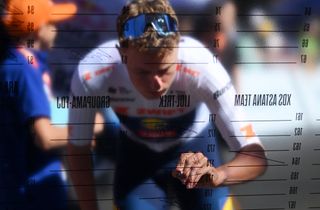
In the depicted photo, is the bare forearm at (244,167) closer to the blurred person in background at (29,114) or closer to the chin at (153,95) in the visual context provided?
the chin at (153,95)

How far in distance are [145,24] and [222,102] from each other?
0.33 meters

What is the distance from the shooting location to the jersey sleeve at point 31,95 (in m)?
1.60

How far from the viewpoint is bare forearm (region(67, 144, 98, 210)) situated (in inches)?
65.3

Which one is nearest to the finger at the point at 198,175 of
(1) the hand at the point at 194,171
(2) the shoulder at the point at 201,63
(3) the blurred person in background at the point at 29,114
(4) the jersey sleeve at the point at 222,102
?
(1) the hand at the point at 194,171

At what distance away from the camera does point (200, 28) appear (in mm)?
1617

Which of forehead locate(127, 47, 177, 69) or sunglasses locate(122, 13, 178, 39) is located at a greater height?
sunglasses locate(122, 13, 178, 39)

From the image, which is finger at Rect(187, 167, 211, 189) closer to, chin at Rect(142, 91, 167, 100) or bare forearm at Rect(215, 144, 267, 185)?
bare forearm at Rect(215, 144, 267, 185)

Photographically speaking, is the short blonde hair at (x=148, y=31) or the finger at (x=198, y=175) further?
the finger at (x=198, y=175)

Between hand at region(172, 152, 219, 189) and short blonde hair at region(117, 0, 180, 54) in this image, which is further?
hand at region(172, 152, 219, 189)

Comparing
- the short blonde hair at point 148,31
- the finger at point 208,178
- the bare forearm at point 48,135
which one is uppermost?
the short blonde hair at point 148,31

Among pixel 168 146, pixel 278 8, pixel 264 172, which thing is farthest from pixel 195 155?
pixel 278 8

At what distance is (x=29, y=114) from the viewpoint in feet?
5.34

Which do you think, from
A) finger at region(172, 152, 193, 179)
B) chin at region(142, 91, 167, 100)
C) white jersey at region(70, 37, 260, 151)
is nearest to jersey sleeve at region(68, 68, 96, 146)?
white jersey at region(70, 37, 260, 151)

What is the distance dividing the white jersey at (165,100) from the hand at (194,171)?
6 centimetres
